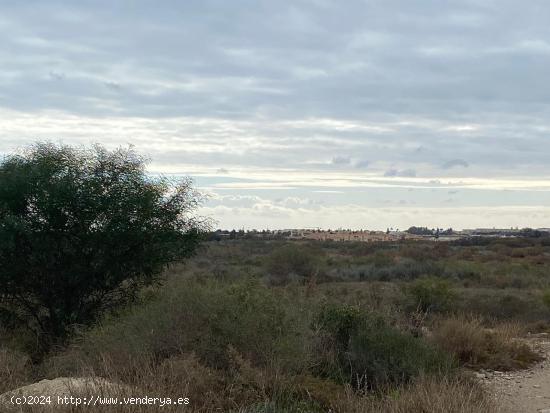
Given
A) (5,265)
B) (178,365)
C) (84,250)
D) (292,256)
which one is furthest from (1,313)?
(292,256)

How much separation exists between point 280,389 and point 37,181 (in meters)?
7.73

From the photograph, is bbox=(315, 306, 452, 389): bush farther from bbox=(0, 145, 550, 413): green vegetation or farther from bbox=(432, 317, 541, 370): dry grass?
bbox=(432, 317, 541, 370): dry grass

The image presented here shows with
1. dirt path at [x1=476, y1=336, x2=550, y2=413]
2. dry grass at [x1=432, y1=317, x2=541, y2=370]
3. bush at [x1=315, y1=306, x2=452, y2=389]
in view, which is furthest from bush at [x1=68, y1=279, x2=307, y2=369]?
dry grass at [x1=432, y1=317, x2=541, y2=370]

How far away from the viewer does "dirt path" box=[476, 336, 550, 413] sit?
10672 mm

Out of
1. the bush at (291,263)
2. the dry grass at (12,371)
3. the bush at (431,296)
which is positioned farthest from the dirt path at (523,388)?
the bush at (291,263)

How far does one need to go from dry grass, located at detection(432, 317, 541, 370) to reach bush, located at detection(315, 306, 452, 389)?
215 cm

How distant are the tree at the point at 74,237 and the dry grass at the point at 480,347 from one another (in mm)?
6174

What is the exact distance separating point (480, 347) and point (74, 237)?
8.97 metres

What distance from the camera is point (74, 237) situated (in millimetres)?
14094

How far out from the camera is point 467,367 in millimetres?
13773

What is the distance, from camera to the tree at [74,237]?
13680mm

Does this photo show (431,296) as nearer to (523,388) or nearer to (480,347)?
(480,347)

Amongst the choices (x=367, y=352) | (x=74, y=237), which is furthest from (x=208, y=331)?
(x=74, y=237)

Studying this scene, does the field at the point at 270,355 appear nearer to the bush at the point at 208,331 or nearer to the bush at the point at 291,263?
the bush at the point at 208,331
